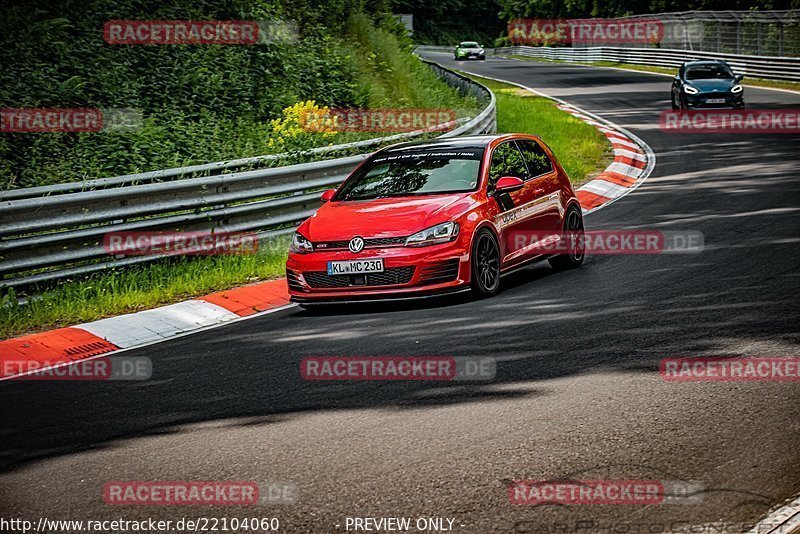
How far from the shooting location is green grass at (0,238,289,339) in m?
10.6

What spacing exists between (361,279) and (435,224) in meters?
0.83

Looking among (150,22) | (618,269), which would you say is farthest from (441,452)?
(150,22)

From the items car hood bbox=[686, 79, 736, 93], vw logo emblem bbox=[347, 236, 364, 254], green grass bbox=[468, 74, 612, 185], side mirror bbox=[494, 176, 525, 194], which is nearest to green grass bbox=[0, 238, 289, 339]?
vw logo emblem bbox=[347, 236, 364, 254]

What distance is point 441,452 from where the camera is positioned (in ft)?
19.6

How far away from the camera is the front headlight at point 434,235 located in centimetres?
1011

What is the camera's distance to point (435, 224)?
10195 mm

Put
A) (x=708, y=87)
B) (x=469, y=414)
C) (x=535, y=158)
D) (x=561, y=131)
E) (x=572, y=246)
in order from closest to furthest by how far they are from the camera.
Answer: (x=469, y=414) < (x=572, y=246) < (x=535, y=158) < (x=561, y=131) < (x=708, y=87)

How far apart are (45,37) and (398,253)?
1159 centimetres

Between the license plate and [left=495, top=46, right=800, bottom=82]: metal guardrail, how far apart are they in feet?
107

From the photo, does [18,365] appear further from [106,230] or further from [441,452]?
[441,452]

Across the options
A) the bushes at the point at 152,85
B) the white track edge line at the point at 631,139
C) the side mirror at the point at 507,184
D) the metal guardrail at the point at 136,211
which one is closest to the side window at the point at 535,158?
the side mirror at the point at 507,184

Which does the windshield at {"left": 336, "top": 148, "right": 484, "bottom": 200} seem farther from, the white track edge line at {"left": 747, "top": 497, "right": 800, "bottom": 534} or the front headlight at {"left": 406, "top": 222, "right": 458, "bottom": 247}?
the white track edge line at {"left": 747, "top": 497, "right": 800, "bottom": 534}

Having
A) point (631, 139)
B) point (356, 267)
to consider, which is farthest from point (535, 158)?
point (631, 139)

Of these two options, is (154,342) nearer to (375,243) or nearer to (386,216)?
(375,243)
